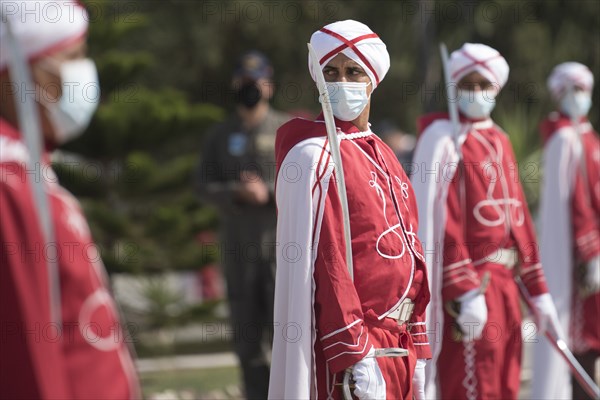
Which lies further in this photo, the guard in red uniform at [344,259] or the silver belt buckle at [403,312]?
the silver belt buckle at [403,312]

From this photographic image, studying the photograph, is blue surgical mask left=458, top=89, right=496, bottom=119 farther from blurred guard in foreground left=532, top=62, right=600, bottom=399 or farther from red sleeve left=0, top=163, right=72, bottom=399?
red sleeve left=0, top=163, right=72, bottom=399

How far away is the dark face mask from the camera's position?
26.9ft

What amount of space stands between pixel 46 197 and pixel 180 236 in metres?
9.89

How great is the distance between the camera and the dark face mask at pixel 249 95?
26.9ft

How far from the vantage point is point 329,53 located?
508cm

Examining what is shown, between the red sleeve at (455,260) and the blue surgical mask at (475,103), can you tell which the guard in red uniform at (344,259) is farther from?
the blue surgical mask at (475,103)

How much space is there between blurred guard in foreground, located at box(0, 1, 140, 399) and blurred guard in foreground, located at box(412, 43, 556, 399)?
295cm

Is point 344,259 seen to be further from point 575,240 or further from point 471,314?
point 575,240

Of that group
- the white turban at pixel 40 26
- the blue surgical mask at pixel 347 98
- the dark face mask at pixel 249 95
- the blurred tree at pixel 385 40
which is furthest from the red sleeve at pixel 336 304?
the blurred tree at pixel 385 40

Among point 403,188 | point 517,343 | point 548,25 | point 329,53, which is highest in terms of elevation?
point 548,25

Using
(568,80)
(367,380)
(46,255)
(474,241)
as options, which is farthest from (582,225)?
(46,255)

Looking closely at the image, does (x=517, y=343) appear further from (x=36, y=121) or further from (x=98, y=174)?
(x=98, y=174)

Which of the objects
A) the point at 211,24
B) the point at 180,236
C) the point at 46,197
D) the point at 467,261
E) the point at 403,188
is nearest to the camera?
the point at 46,197

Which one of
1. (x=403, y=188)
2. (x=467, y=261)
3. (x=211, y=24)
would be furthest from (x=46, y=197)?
(x=211, y=24)
